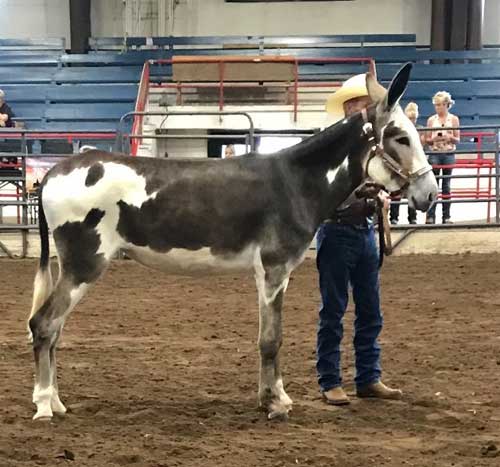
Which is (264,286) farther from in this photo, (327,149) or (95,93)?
(95,93)

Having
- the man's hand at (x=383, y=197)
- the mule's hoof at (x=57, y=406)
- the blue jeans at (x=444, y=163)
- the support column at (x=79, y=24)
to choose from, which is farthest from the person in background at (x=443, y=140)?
the support column at (x=79, y=24)

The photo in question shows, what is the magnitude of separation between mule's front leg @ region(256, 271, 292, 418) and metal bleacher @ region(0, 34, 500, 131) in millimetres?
13659

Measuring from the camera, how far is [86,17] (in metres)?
21.2

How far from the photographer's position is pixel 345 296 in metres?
5.05

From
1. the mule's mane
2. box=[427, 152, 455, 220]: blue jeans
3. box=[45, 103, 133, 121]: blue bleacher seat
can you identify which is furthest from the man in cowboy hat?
box=[45, 103, 133, 121]: blue bleacher seat

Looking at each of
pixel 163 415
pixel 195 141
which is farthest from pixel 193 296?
pixel 195 141

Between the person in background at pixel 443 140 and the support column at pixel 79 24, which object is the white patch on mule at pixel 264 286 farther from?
the support column at pixel 79 24

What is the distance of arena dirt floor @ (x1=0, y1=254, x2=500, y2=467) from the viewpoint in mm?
4031

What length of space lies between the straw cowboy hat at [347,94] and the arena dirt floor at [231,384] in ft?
5.88

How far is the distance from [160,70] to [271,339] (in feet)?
51.1

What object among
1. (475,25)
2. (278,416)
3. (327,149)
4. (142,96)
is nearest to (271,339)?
(278,416)

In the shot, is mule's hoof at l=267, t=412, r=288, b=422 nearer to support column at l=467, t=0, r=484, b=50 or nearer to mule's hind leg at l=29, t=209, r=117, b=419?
mule's hind leg at l=29, t=209, r=117, b=419

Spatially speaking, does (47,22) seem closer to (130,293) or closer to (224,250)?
(130,293)

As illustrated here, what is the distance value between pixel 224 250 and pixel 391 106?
1227mm
